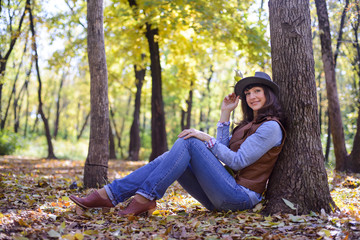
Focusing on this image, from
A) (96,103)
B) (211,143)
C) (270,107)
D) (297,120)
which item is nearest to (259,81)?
(270,107)

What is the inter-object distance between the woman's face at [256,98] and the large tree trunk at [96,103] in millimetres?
2819

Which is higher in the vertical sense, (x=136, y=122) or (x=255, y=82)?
(x=255, y=82)

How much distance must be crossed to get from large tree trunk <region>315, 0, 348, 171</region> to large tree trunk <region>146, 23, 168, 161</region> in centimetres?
489

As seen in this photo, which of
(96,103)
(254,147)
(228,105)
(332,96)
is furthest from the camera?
(332,96)

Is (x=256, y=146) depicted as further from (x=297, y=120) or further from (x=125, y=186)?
(x=125, y=186)

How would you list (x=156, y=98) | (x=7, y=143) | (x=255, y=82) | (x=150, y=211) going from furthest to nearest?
(x=7, y=143) < (x=156, y=98) < (x=255, y=82) < (x=150, y=211)

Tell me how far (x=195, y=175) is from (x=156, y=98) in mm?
7211

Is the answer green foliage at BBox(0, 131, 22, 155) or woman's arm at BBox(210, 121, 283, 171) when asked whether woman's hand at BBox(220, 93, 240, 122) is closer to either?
woman's arm at BBox(210, 121, 283, 171)

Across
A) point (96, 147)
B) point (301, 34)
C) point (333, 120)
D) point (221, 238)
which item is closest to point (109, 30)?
point (96, 147)

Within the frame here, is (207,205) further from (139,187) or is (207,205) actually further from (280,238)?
(280,238)

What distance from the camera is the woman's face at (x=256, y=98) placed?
3.60 meters

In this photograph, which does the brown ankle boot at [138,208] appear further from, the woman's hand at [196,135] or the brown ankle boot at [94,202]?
the woman's hand at [196,135]

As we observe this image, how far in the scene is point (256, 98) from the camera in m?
3.62

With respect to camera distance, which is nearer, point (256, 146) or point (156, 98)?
point (256, 146)
